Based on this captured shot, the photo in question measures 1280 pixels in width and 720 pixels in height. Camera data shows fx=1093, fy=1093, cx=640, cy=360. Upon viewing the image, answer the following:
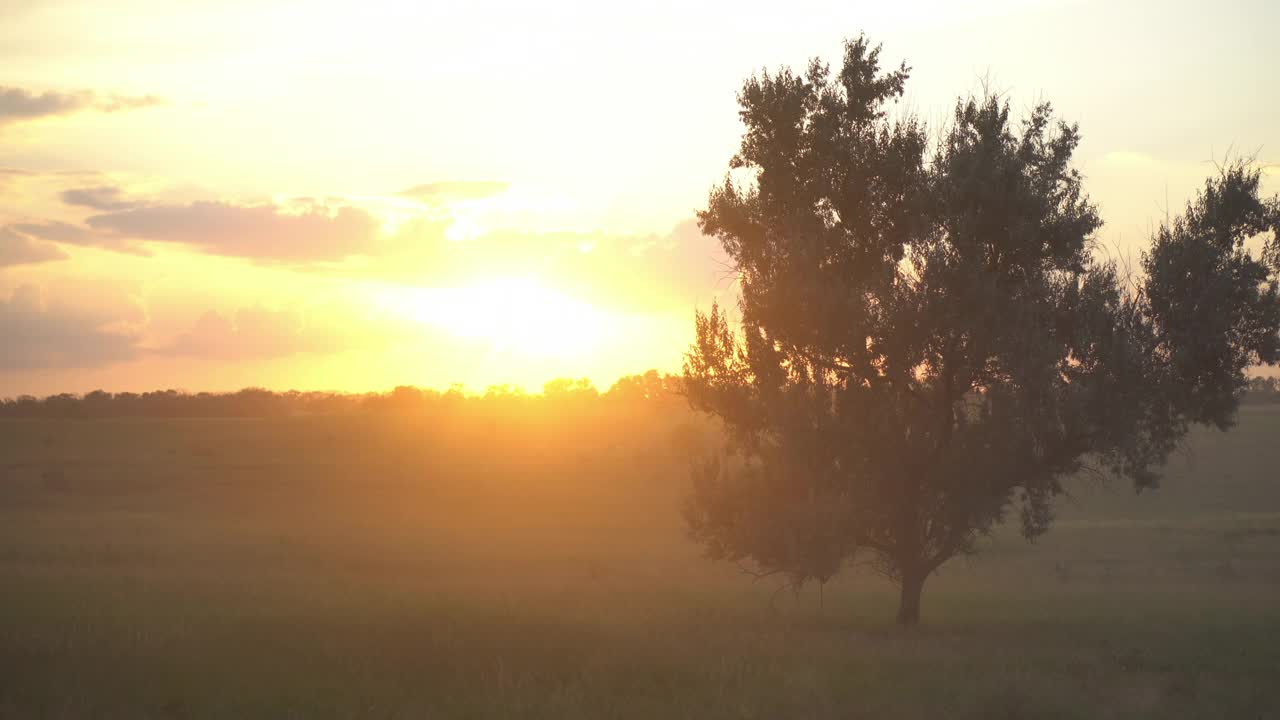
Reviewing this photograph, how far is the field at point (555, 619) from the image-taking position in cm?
1927

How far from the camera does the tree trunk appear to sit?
2667 cm

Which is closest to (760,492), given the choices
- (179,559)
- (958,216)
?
(958,216)

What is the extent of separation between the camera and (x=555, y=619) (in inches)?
968

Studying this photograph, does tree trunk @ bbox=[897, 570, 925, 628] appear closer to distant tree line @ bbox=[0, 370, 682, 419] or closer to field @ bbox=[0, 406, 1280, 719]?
field @ bbox=[0, 406, 1280, 719]

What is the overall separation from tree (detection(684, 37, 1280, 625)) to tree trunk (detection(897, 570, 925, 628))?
2.9 inches

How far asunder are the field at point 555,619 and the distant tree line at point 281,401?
60098mm

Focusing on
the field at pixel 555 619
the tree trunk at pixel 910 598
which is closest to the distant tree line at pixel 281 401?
the field at pixel 555 619

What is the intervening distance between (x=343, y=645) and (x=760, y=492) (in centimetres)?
1014

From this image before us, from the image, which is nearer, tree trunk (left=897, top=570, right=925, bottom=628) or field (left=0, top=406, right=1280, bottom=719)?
field (left=0, top=406, right=1280, bottom=719)

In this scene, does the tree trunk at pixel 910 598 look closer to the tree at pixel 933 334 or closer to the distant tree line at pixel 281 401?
the tree at pixel 933 334

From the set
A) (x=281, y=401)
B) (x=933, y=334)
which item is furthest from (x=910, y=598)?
(x=281, y=401)

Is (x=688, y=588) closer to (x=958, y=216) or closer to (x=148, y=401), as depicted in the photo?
(x=958, y=216)

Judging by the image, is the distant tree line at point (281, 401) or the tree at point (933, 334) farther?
the distant tree line at point (281, 401)

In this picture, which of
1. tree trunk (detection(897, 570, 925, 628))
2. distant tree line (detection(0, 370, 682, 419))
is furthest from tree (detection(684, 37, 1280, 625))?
distant tree line (detection(0, 370, 682, 419))
